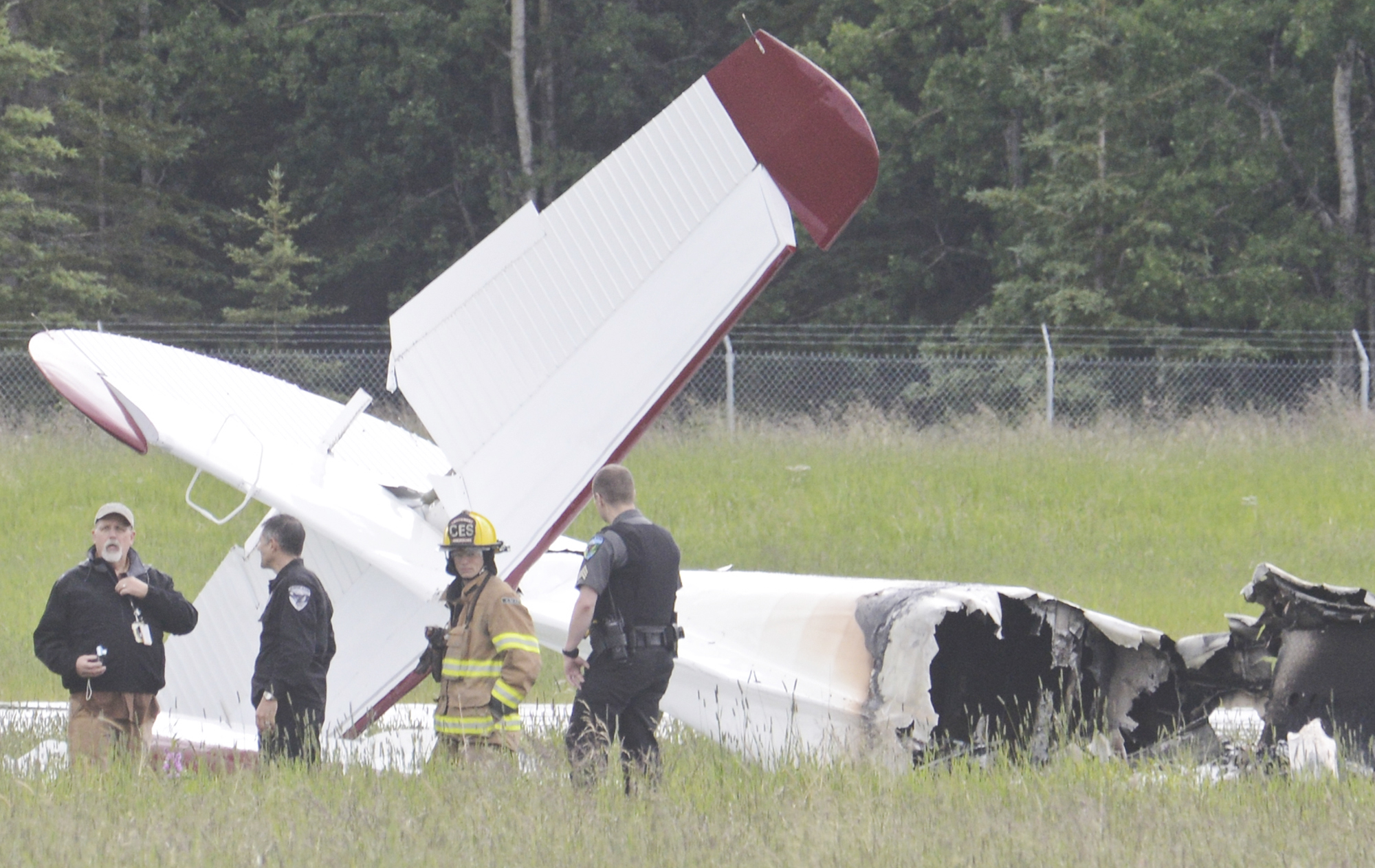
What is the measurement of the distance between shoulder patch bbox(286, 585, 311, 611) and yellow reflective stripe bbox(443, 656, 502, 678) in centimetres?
61

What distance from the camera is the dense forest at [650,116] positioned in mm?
23562

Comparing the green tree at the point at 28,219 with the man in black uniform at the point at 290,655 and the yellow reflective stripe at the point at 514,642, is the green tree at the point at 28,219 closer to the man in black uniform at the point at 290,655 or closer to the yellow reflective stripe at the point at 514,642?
the man in black uniform at the point at 290,655

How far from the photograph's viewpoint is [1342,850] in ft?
13.4

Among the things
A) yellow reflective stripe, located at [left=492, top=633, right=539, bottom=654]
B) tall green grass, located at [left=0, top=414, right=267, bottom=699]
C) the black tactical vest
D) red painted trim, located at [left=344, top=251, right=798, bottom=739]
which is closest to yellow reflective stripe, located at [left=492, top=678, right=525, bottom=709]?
yellow reflective stripe, located at [left=492, top=633, right=539, bottom=654]

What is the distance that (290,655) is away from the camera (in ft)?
17.5

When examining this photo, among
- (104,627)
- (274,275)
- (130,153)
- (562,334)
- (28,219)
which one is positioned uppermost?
(130,153)

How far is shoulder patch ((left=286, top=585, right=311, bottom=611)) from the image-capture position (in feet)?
17.6

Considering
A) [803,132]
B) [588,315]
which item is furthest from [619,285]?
[803,132]

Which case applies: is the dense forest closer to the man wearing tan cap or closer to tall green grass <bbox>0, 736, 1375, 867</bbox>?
tall green grass <bbox>0, 736, 1375, 867</bbox>

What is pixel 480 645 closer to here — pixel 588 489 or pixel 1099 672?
pixel 588 489

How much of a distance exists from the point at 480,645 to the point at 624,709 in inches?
23.1

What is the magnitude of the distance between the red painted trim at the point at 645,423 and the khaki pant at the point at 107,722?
1613 millimetres

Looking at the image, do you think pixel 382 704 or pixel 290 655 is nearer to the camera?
pixel 290 655

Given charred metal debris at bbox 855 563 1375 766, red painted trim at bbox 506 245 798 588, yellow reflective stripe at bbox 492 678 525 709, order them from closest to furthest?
1. yellow reflective stripe at bbox 492 678 525 709
2. charred metal debris at bbox 855 563 1375 766
3. red painted trim at bbox 506 245 798 588
